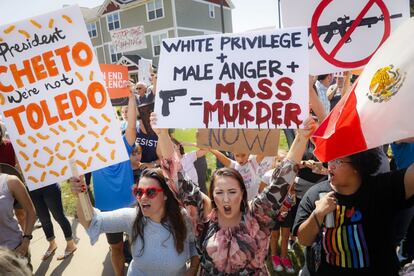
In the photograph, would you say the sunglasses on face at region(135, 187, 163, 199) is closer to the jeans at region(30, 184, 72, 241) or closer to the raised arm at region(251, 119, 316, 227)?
the raised arm at region(251, 119, 316, 227)

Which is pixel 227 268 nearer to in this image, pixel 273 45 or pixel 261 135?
pixel 261 135

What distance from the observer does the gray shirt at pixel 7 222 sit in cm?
253

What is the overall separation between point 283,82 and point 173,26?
81.1 ft

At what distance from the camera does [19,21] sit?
7.59 feet

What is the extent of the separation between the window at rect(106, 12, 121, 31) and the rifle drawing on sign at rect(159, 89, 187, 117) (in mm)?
29524

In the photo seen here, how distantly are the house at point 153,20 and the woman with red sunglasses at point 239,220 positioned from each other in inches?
894

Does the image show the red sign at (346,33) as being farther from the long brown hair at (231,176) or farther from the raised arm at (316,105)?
the long brown hair at (231,176)

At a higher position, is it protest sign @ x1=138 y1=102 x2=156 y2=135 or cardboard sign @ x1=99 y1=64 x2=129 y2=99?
cardboard sign @ x1=99 y1=64 x2=129 y2=99

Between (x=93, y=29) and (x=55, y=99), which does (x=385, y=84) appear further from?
(x=93, y=29)

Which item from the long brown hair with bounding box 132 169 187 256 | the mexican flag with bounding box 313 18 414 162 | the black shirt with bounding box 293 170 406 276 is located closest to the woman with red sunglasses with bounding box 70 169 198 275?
the long brown hair with bounding box 132 169 187 256

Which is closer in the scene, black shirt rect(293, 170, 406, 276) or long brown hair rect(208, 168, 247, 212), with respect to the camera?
black shirt rect(293, 170, 406, 276)

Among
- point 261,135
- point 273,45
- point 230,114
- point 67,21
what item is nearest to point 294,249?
point 261,135

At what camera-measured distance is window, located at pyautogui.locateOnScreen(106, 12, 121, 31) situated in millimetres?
28859

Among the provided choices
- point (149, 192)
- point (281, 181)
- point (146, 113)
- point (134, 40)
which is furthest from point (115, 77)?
point (134, 40)
